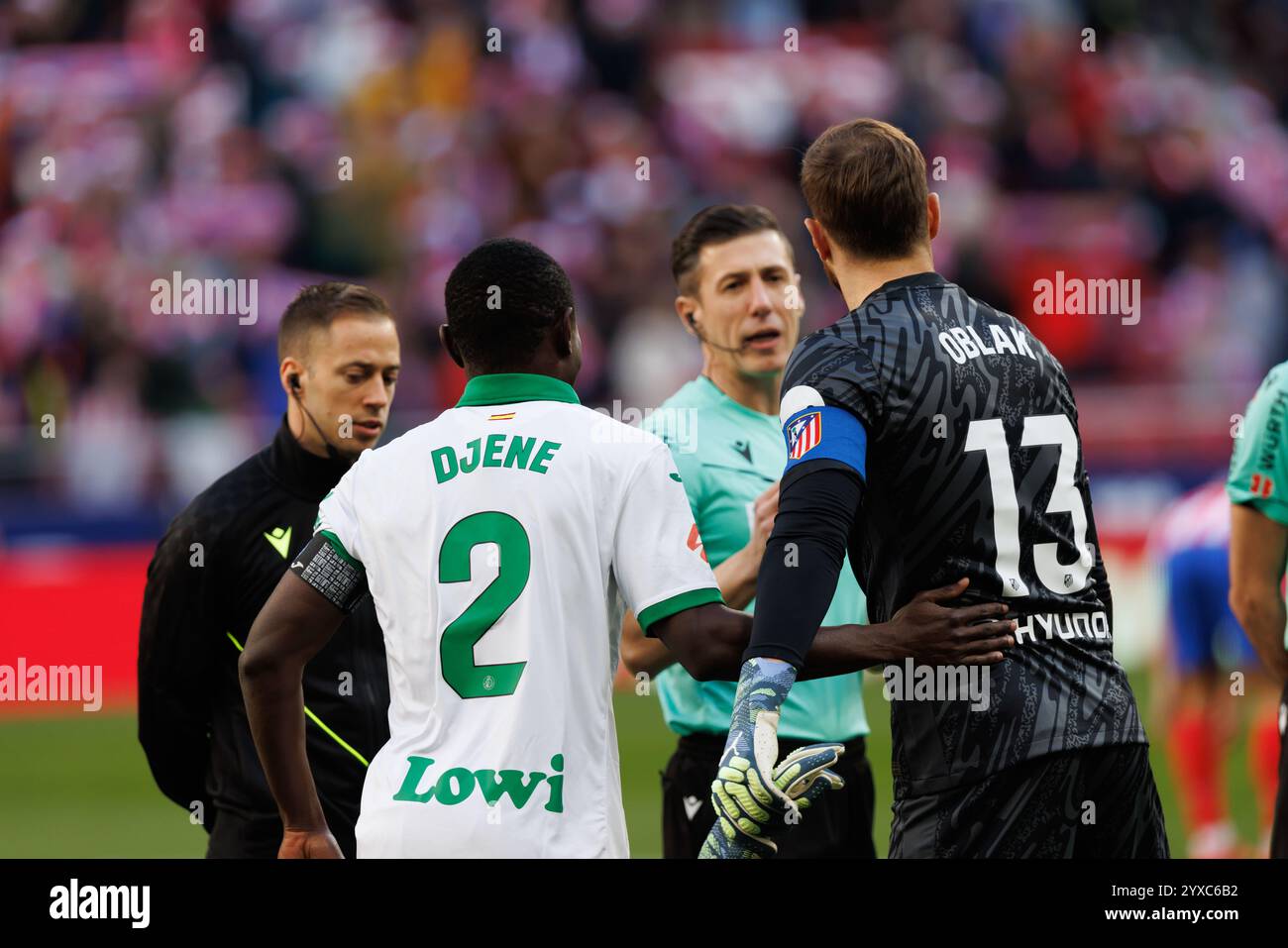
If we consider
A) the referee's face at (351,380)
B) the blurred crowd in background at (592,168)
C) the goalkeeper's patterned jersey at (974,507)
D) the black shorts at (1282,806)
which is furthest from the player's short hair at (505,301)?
the blurred crowd in background at (592,168)

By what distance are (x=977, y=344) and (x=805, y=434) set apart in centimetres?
43

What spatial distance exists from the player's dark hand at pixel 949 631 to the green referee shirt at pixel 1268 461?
5.57 feet

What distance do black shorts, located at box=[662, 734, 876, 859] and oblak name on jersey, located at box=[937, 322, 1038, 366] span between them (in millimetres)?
1766

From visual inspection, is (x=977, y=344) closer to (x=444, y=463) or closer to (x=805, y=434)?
(x=805, y=434)

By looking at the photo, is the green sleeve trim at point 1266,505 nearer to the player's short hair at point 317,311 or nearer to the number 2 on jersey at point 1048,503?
the number 2 on jersey at point 1048,503

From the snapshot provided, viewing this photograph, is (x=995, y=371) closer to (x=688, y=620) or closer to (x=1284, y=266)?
(x=688, y=620)

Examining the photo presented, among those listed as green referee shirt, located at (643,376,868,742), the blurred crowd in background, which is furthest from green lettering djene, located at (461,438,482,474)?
the blurred crowd in background

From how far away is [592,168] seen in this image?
16469 millimetres

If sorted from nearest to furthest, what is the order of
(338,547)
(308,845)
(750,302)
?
(338,547) < (308,845) < (750,302)

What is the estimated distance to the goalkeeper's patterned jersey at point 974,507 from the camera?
134 inches

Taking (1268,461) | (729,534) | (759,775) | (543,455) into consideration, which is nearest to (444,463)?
(543,455)

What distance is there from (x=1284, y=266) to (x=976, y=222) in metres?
3.36

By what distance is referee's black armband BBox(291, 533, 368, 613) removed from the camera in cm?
350

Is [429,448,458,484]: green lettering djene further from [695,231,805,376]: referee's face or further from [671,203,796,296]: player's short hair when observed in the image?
[671,203,796,296]: player's short hair
